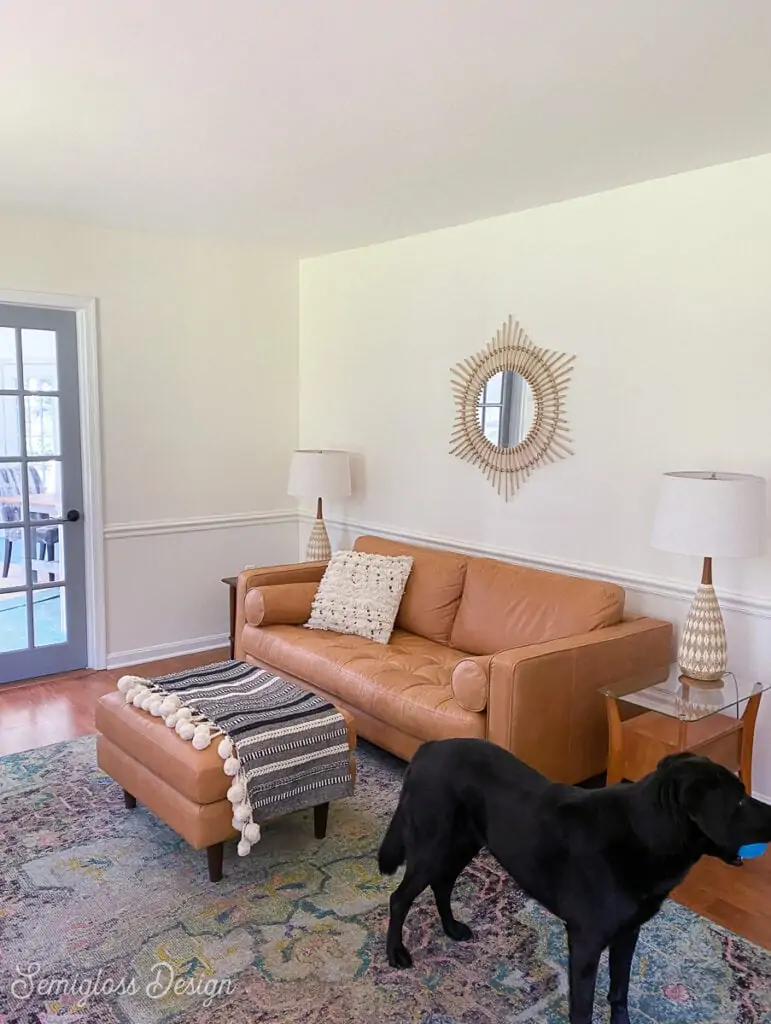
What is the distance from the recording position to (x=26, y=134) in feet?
9.23

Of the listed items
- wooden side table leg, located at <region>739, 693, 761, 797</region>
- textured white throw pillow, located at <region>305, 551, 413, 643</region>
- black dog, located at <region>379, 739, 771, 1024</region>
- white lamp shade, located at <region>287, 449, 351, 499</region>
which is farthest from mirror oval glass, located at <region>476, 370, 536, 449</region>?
black dog, located at <region>379, 739, 771, 1024</region>

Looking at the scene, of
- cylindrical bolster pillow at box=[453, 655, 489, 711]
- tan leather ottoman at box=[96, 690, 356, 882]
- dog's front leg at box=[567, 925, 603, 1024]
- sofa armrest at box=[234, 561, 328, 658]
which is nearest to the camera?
dog's front leg at box=[567, 925, 603, 1024]

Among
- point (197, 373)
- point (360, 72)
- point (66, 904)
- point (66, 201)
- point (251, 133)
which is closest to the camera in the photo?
point (360, 72)

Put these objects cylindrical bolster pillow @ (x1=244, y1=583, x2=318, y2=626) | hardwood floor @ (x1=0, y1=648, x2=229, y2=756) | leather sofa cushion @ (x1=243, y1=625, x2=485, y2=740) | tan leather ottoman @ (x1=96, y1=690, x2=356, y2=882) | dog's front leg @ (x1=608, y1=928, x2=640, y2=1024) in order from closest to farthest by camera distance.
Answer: dog's front leg @ (x1=608, y1=928, x2=640, y2=1024)
tan leather ottoman @ (x1=96, y1=690, x2=356, y2=882)
leather sofa cushion @ (x1=243, y1=625, x2=485, y2=740)
hardwood floor @ (x1=0, y1=648, x2=229, y2=756)
cylindrical bolster pillow @ (x1=244, y1=583, x2=318, y2=626)

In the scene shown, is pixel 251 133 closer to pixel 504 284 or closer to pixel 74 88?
pixel 74 88

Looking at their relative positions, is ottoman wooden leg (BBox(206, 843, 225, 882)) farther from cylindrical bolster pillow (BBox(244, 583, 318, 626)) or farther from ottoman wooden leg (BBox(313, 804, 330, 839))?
cylindrical bolster pillow (BBox(244, 583, 318, 626))

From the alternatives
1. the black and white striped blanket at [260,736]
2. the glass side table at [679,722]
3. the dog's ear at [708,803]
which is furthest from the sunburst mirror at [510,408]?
the dog's ear at [708,803]

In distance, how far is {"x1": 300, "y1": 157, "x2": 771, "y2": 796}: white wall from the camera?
3.01 meters

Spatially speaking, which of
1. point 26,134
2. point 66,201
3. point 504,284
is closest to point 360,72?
point 26,134

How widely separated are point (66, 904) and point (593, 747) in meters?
1.86

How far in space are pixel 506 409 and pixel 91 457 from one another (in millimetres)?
2225

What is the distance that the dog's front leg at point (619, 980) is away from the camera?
188cm

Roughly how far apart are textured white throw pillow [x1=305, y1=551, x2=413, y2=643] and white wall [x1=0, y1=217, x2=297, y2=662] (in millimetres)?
1183

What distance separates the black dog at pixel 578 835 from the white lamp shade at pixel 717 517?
113 centimetres
